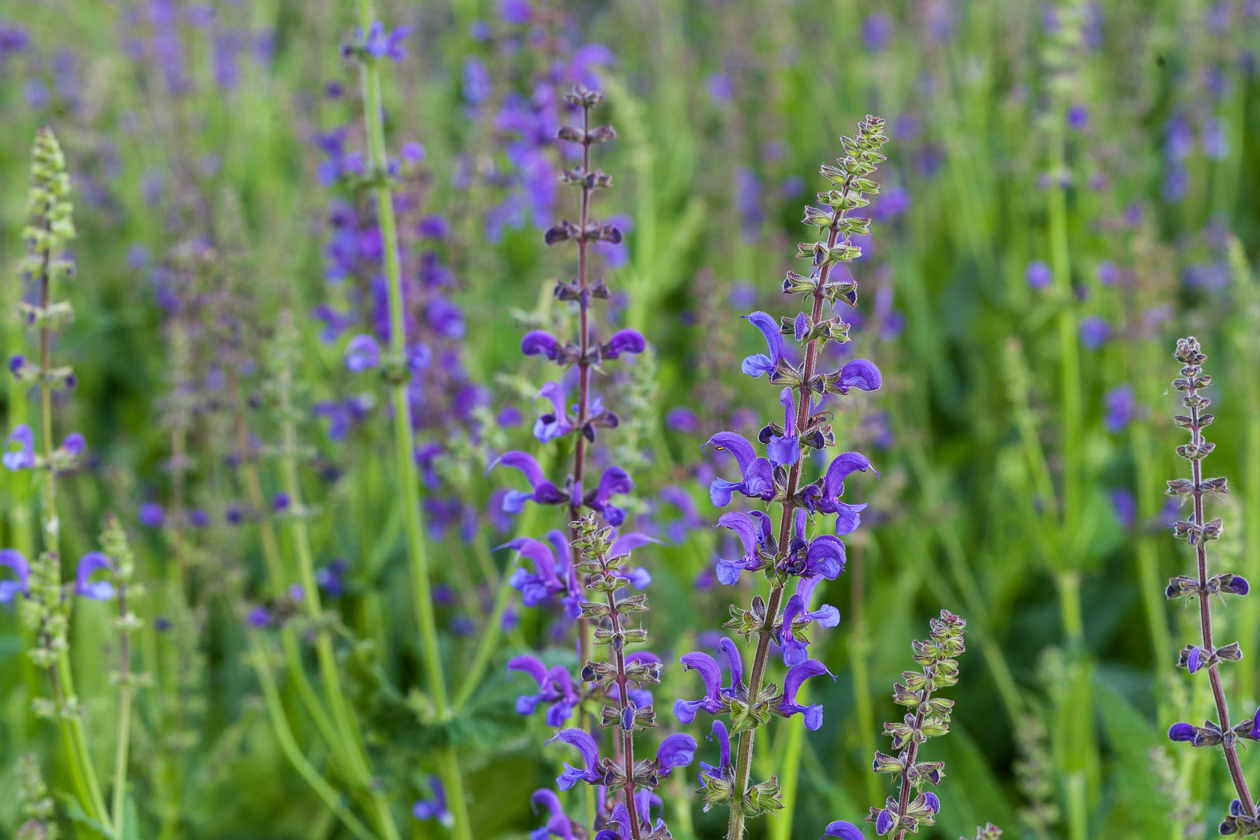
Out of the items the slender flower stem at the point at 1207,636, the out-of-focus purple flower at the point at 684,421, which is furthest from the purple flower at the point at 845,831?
the out-of-focus purple flower at the point at 684,421

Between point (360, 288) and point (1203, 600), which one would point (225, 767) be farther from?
point (1203, 600)

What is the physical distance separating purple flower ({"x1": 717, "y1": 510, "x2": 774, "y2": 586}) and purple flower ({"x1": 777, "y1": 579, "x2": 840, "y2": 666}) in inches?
2.8

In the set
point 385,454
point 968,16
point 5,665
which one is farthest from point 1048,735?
point 968,16

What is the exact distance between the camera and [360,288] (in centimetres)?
321

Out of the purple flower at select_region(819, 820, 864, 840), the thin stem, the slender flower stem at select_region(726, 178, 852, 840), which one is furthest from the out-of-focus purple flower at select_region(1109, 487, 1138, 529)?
the thin stem

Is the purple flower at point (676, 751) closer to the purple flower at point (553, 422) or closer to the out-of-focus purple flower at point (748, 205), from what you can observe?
the purple flower at point (553, 422)

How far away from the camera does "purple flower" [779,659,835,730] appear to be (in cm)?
144

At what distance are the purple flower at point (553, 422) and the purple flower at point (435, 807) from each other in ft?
3.55

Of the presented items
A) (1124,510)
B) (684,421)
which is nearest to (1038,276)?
(1124,510)

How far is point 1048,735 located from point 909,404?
1.54m

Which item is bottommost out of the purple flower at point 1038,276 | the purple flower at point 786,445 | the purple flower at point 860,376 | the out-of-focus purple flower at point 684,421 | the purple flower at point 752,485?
the out-of-focus purple flower at point 684,421

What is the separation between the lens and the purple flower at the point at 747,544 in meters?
1.42

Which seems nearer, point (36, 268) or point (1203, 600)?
point (1203, 600)

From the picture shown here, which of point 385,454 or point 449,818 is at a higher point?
point 385,454
